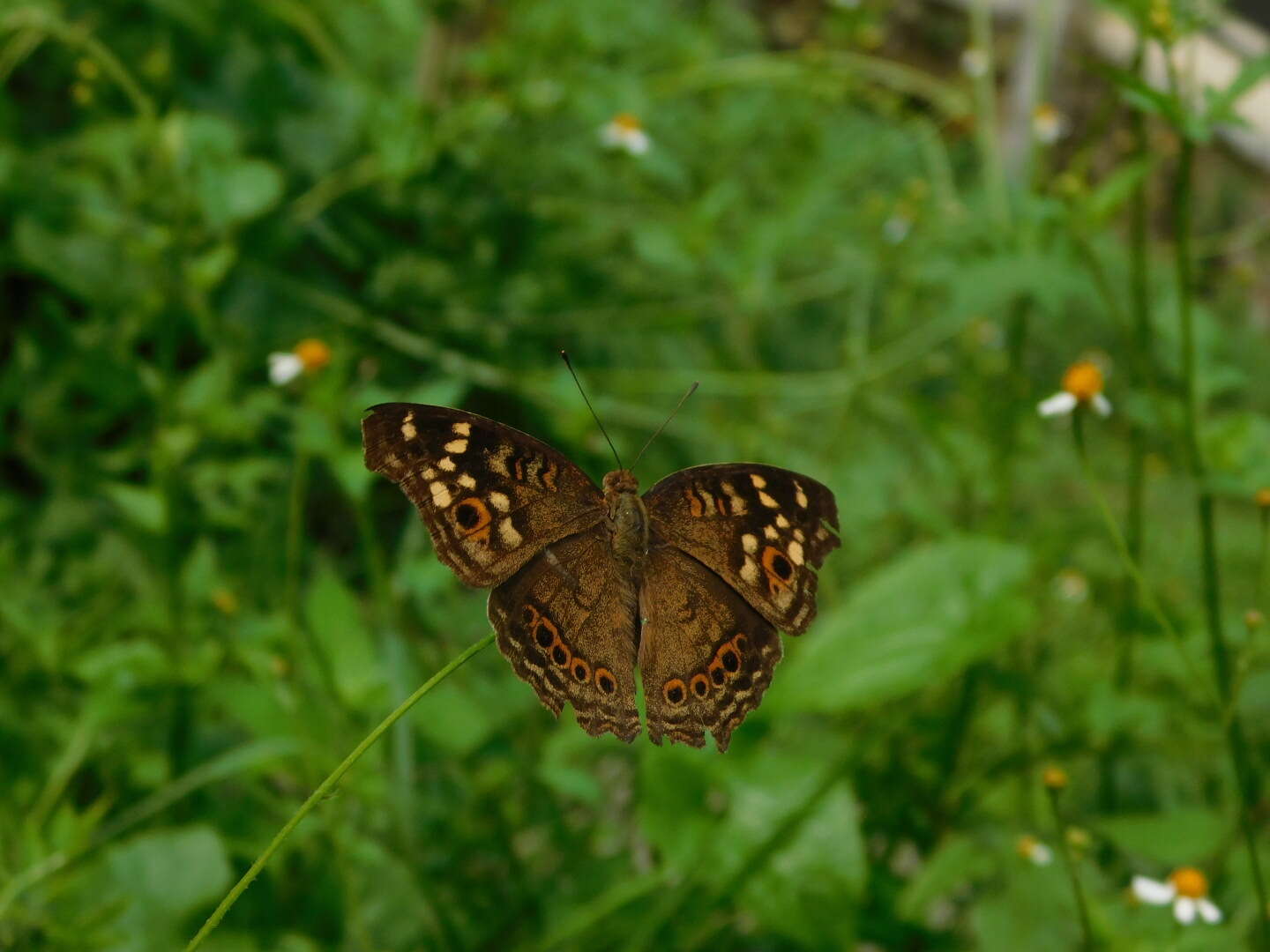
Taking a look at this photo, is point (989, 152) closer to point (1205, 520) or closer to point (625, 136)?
point (625, 136)

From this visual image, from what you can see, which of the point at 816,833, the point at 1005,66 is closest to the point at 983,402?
the point at 816,833

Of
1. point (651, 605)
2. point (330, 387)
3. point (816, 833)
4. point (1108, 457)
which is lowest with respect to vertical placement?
point (1108, 457)

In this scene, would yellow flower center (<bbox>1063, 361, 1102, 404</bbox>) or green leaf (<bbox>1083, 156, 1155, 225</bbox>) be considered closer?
yellow flower center (<bbox>1063, 361, 1102, 404</bbox>)

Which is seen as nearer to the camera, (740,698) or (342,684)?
(740,698)

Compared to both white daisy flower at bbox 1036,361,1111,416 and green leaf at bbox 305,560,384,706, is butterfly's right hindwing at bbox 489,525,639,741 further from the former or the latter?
white daisy flower at bbox 1036,361,1111,416

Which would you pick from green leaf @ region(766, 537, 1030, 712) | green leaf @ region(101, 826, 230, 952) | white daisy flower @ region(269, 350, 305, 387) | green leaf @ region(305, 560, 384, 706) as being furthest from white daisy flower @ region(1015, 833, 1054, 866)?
white daisy flower @ region(269, 350, 305, 387)

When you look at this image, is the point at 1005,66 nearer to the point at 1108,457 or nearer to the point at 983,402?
the point at 1108,457

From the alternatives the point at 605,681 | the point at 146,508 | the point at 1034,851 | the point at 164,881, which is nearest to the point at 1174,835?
the point at 1034,851
